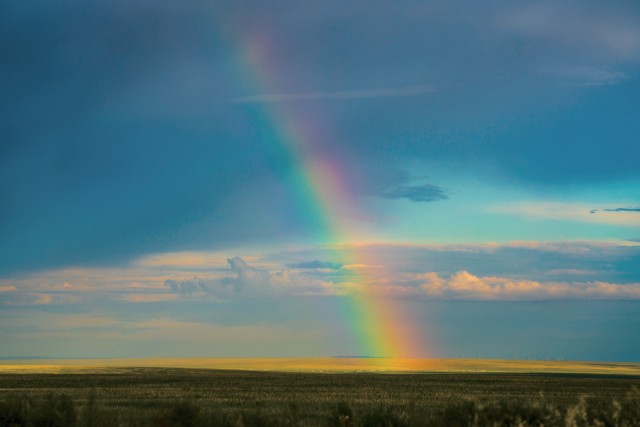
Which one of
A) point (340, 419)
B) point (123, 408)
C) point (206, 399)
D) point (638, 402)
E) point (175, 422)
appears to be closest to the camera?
point (175, 422)

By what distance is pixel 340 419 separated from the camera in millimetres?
20984

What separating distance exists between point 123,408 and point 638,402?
2737 cm

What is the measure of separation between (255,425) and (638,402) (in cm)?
1149

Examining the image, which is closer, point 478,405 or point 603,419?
point 478,405

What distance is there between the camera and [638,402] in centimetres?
2378

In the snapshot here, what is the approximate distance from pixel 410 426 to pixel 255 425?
151 inches

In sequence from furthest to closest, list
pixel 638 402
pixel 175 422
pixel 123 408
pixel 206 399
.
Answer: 1. pixel 206 399
2. pixel 123 408
3. pixel 638 402
4. pixel 175 422

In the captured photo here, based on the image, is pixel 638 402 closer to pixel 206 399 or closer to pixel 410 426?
pixel 410 426

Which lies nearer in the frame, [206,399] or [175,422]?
[175,422]

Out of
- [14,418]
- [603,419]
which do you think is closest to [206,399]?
[14,418]

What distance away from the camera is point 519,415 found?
20.6 meters

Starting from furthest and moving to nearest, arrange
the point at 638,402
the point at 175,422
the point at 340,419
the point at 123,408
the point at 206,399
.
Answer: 1. the point at 206,399
2. the point at 123,408
3. the point at 638,402
4. the point at 340,419
5. the point at 175,422

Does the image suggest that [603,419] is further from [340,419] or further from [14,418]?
[14,418]

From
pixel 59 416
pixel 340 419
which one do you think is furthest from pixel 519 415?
pixel 59 416
